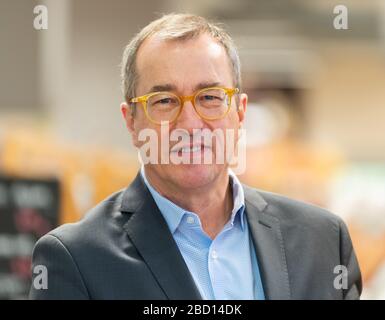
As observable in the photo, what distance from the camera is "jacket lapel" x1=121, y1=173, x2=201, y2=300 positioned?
4.68ft

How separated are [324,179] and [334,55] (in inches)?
224

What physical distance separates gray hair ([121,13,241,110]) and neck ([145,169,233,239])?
17cm

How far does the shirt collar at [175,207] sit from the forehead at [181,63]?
19cm

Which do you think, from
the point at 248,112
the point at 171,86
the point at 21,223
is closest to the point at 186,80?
the point at 171,86

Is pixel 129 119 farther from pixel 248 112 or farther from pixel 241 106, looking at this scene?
pixel 248 112

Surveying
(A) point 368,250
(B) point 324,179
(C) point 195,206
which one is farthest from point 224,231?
(B) point 324,179

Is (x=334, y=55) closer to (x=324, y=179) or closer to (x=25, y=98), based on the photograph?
(x=25, y=98)

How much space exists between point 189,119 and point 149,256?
0.76 feet

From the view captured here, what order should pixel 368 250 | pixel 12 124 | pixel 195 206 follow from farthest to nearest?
pixel 12 124, pixel 368 250, pixel 195 206

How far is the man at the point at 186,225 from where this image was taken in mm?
1438

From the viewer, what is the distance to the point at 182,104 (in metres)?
1.44

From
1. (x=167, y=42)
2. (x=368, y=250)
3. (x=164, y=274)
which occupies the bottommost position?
(x=368, y=250)

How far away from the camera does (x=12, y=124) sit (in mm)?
8234

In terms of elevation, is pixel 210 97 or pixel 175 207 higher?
pixel 210 97
